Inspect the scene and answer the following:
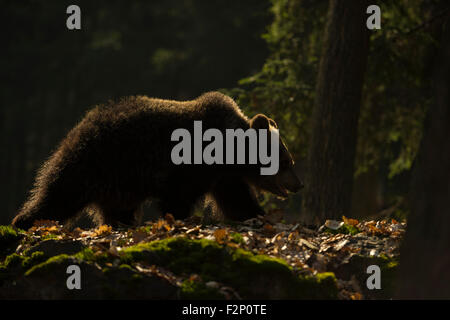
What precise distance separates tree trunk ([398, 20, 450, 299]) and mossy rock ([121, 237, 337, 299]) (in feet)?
3.83

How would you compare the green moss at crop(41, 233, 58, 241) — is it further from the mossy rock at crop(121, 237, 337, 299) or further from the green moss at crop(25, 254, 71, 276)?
the mossy rock at crop(121, 237, 337, 299)

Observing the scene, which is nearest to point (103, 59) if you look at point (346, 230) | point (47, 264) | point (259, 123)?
point (259, 123)

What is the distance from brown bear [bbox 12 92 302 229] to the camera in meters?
7.36

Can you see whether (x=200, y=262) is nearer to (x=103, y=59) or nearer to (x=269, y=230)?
(x=269, y=230)

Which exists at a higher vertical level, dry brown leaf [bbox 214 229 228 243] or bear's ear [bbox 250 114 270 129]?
bear's ear [bbox 250 114 270 129]

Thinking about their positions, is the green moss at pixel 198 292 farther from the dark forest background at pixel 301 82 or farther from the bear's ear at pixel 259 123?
the bear's ear at pixel 259 123

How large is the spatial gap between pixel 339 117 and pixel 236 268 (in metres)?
5.21

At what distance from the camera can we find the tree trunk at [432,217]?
398 cm

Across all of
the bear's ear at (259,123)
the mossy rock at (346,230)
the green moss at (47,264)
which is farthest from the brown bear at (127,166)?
the green moss at (47,264)

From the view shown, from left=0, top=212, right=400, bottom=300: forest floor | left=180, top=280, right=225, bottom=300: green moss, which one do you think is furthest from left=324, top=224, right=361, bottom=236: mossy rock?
left=180, top=280, right=225, bottom=300: green moss

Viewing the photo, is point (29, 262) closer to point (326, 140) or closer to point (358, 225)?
point (358, 225)
